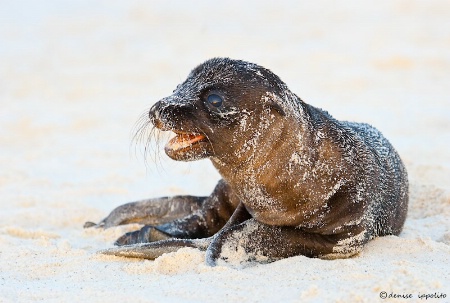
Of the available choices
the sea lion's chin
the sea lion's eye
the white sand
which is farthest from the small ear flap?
the white sand

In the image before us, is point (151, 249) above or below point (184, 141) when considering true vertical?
below

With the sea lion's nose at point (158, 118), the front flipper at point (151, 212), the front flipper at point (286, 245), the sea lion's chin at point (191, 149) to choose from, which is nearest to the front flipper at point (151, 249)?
the front flipper at point (286, 245)

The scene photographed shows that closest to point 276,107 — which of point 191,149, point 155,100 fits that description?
point 191,149

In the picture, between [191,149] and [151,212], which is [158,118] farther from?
[151,212]

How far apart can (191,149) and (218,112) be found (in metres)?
0.28

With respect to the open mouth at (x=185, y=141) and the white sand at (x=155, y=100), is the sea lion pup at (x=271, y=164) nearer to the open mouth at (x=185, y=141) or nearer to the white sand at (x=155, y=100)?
the open mouth at (x=185, y=141)

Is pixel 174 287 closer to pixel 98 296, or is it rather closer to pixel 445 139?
pixel 98 296

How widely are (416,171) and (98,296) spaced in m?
4.07

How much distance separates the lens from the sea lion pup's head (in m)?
4.79

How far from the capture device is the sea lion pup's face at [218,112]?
4785mm

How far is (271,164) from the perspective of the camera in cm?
495

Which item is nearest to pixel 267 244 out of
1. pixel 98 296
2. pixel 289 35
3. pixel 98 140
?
pixel 98 296

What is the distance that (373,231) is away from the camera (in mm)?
5223

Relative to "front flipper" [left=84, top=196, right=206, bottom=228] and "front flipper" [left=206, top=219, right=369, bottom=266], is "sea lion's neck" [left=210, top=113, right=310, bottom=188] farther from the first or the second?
"front flipper" [left=84, top=196, right=206, bottom=228]
